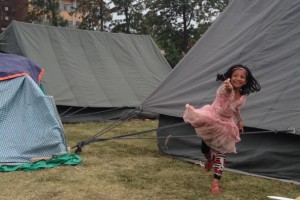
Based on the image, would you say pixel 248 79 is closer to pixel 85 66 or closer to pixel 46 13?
pixel 85 66

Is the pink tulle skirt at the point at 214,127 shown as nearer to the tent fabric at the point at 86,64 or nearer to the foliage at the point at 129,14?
the tent fabric at the point at 86,64

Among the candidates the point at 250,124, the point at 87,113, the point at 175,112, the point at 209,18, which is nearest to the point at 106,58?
the point at 87,113

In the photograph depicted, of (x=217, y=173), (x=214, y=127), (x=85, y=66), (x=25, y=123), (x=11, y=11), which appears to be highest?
(x=11, y=11)

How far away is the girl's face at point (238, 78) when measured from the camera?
12.4 feet

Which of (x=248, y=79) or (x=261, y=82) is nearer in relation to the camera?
(x=248, y=79)

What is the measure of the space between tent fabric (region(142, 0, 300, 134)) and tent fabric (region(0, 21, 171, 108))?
3476 millimetres

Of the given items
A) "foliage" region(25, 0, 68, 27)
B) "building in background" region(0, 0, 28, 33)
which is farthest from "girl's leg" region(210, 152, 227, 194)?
"building in background" region(0, 0, 28, 33)

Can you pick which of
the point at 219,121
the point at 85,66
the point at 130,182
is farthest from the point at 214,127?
the point at 85,66

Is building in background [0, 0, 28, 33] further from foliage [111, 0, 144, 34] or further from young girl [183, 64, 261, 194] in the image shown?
young girl [183, 64, 261, 194]

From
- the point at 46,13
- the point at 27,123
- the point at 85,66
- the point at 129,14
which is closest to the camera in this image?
the point at 27,123

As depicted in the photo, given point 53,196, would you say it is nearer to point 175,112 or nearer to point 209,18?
point 175,112

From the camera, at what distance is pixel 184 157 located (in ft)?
16.4

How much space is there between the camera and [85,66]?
349 inches

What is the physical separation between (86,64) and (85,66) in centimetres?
7
